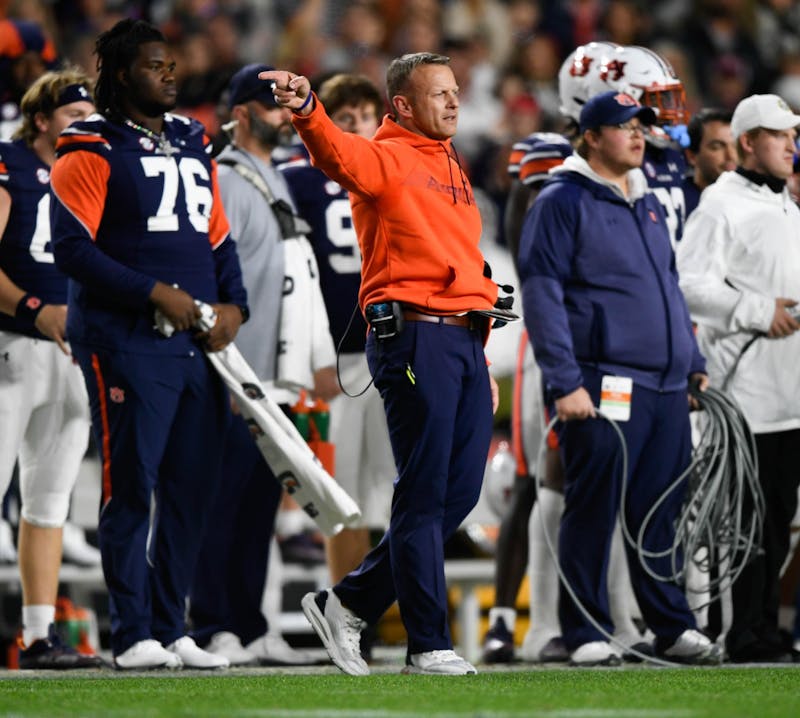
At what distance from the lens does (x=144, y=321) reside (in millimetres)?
6707

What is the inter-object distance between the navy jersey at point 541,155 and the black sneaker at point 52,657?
2712 millimetres

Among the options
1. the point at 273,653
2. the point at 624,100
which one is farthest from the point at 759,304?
the point at 273,653

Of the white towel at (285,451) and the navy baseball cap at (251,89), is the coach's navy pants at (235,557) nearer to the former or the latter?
the white towel at (285,451)

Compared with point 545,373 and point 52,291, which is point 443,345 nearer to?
point 545,373

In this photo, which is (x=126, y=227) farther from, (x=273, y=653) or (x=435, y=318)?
(x=273, y=653)

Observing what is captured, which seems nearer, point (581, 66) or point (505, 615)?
point (505, 615)

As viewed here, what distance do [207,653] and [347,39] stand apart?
345 inches

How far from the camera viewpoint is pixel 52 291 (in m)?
7.40

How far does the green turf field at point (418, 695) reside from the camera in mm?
4832

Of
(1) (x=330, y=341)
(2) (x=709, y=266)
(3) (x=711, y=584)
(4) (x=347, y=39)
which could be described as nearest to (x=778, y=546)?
(3) (x=711, y=584)

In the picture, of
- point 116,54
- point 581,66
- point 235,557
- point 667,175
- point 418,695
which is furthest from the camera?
point 581,66

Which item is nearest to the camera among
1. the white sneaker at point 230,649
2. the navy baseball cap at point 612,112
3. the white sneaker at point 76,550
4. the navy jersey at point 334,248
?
the navy baseball cap at point 612,112

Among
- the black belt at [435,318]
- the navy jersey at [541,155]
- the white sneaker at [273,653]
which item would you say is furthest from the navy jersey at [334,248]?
the black belt at [435,318]

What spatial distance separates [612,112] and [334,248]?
136cm
